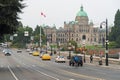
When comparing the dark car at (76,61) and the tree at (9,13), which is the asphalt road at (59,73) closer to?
the dark car at (76,61)

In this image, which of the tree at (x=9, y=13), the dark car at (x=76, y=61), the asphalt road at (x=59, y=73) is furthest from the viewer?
the dark car at (x=76, y=61)

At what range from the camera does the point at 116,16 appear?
188250 millimetres

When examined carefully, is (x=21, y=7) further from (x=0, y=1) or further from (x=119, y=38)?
(x=119, y=38)

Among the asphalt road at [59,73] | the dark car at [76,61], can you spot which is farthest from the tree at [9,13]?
the dark car at [76,61]

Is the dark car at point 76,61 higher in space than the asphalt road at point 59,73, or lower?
higher

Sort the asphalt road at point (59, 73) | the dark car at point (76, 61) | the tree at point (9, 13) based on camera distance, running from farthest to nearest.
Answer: the dark car at point (76, 61)
the tree at point (9, 13)
the asphalt road at point (59, 73)

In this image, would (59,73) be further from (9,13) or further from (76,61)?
(76,61)

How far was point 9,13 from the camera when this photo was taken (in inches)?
1876

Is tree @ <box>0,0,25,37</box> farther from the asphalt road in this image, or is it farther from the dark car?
the dark car

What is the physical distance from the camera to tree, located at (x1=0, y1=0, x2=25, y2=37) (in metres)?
46.5

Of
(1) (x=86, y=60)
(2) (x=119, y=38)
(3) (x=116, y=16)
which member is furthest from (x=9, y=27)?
(3) (x=116, y=16)

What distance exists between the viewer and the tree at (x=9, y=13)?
46.5 m

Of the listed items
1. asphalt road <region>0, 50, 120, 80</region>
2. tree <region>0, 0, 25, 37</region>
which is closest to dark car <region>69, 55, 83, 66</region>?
asphalt road <region>0, 50, 120, 80</region>

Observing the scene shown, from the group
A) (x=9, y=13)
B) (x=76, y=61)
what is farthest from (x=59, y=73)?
(x=76, y=61)
